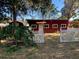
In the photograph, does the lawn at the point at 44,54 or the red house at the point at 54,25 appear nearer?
the lawn at the point at 44,54

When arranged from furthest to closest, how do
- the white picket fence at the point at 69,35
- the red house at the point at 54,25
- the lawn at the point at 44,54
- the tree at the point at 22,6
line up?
the red house at the point at 54,25, the tree at the point at 22,6, the white picket fence at the point at 69,35, the lawn at the point at 44,54

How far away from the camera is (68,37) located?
17.3 m

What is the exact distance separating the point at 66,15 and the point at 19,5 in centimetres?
2375

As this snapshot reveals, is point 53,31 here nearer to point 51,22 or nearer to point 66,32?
point 51,22

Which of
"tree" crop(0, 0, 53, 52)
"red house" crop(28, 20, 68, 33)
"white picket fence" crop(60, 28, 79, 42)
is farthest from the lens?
"red house" crop(28, 20, 68, 33)

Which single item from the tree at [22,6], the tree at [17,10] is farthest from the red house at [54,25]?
the tree at [22,6]

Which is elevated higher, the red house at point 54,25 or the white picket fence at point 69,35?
the red house at point 54,25

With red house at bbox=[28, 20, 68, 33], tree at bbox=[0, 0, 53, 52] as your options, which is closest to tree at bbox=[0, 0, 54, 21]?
tree at bbox=[0, 0, 53, 52]

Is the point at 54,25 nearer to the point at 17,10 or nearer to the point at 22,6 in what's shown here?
the point at 17,10

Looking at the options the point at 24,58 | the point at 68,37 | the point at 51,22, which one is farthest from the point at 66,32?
the point at 51,22

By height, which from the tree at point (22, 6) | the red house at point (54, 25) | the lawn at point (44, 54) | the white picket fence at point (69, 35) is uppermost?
the tree at point (22, 6)

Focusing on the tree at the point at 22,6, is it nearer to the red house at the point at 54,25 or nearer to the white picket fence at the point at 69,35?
the white picket fence at the point at 69,35

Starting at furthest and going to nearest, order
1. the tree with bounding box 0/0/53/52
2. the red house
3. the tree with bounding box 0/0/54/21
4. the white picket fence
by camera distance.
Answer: the red house < the tree with bounding box 0/0/54/21 < the white picket fence < the tree with bounding box 0/0/53/52

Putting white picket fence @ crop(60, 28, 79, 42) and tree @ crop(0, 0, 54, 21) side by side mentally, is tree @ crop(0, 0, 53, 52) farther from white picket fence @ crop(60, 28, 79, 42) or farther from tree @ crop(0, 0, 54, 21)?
white picket fence @ crop(60, 28, 79, 42)
